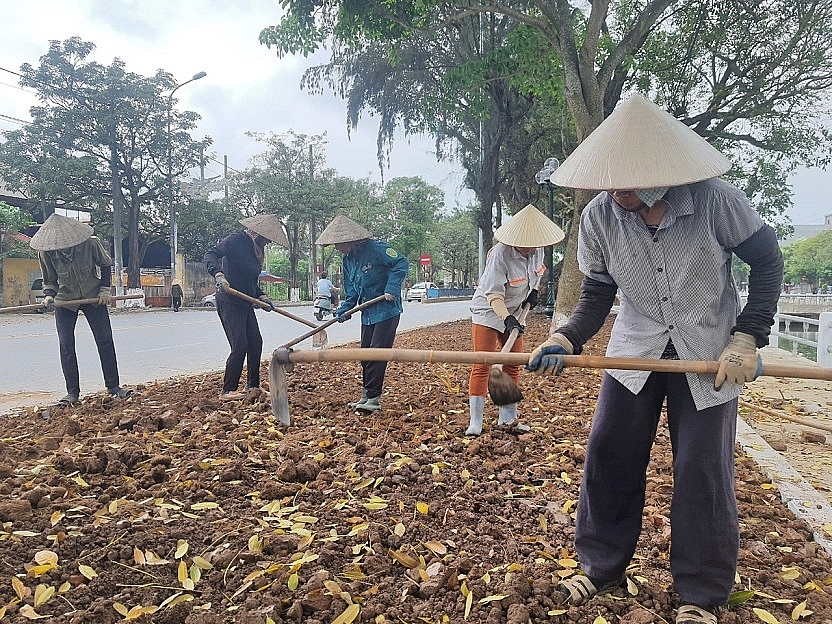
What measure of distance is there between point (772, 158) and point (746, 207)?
53.4 ft

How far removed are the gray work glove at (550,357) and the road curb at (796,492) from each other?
4.96ft

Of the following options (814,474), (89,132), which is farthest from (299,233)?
(814,474)

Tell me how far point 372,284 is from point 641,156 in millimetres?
3525

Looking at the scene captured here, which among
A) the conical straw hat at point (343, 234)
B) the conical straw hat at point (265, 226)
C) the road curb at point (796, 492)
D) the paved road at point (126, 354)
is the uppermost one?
the conical straw hat at point (265, 226)

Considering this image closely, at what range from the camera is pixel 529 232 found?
14.9 feet

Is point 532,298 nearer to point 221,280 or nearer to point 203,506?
point 203,506

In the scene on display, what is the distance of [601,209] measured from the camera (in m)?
2.37

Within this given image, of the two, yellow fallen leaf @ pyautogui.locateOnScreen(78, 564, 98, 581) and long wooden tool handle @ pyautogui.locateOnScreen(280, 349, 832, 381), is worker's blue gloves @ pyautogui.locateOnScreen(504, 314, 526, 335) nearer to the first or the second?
long wooden tool handle @ pyautogui.locateOnScreen(280, 349, 832, 381)

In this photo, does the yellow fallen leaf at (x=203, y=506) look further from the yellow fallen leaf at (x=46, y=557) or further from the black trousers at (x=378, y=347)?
the black trousers at (x=378, y=347)

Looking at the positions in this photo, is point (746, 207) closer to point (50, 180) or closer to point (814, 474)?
point (814, 474)

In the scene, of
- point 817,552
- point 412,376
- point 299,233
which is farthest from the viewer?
point 299,233

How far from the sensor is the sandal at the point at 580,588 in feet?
7.58

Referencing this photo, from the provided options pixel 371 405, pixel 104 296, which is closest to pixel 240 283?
pixel 104 296

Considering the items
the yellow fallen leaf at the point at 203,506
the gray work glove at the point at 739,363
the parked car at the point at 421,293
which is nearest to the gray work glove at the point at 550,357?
the gray work glove at the point at 739,363
